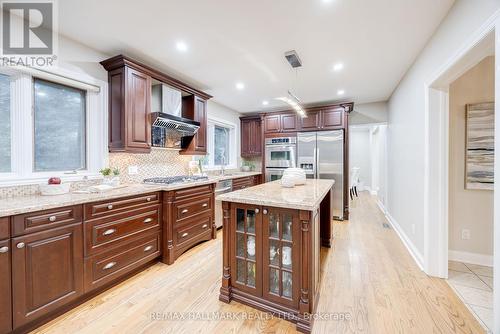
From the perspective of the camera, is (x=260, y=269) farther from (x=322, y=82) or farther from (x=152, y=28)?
(x=322, y=82)

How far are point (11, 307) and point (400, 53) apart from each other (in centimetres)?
423

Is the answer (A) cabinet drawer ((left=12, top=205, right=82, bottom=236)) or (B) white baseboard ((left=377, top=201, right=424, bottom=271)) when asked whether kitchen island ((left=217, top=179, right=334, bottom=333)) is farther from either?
(B) white baseboard ((left=377, top=201, right=424, bottom=271))

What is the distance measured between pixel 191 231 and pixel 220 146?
2575 millimetres

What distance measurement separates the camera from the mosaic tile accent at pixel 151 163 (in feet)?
8.85

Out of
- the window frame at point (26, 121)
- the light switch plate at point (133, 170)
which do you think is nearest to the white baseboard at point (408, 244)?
the light switch plate at point (133, 170)

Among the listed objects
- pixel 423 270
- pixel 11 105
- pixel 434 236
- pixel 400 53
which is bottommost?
pixel 423 270

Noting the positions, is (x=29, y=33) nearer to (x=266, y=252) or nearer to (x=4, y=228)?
(x=4, y=228)

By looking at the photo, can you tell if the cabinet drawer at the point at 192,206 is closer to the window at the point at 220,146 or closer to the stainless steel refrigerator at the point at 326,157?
the window at the point at 220,146

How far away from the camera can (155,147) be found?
301cm

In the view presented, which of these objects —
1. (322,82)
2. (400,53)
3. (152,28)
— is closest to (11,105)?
(152,28)

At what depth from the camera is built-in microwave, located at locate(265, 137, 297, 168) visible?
4.78 metres

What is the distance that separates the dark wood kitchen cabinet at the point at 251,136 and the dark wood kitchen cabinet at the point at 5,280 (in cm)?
446

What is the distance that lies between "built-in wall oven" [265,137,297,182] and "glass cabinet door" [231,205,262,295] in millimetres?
3135

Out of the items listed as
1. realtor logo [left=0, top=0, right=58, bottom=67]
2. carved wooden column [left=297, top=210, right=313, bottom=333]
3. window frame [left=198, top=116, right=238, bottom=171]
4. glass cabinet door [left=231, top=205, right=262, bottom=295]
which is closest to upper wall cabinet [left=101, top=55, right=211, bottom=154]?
realtor logo [left=0, top=0, right=58, bottom=67]
